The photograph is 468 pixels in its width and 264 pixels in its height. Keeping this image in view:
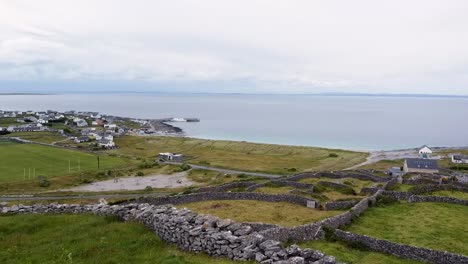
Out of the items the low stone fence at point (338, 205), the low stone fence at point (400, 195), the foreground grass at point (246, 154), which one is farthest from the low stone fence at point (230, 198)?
the foreground grass at point (246, 154)

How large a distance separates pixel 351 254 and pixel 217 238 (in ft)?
34.4

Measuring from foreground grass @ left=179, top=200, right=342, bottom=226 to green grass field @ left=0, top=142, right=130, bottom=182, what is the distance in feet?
156

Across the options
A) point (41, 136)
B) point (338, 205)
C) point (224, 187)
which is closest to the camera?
point (338, 205)

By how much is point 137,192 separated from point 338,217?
39858mm

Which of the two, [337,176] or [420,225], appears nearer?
[420,225]

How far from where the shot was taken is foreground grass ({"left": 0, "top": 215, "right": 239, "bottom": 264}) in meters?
15.8

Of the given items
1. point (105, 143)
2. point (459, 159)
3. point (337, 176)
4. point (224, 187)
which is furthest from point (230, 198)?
point (105, 143)

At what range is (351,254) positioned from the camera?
75.8 feet

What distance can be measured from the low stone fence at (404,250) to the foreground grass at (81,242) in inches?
481

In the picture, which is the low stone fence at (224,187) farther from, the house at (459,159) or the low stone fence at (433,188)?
the house at (459,159)

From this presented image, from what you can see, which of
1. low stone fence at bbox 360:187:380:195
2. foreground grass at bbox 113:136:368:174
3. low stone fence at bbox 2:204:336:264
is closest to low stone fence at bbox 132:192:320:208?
low stone fence at bbox 360:187:380:195

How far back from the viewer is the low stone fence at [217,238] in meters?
14.5

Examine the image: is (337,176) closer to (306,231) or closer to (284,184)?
(284,184)

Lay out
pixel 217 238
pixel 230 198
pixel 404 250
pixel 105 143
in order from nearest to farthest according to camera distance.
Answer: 1. pixel 217 238
2. pixel 404 250
3. pixel 230 198
4. pixel 105 143
